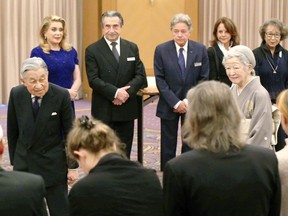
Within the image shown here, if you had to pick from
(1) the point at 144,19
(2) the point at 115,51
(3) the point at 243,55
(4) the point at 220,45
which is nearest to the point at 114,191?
(3) the point at 243,55

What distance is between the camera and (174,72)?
6070mm

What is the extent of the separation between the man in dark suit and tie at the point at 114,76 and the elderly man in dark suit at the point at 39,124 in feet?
5.19

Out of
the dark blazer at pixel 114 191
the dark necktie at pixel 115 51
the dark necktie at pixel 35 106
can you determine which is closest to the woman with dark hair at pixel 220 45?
the dark necktie at pixel 115 51

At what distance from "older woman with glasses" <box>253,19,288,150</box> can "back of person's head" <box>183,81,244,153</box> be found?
12.5 feet

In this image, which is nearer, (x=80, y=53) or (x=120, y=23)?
(x=120, y=23)

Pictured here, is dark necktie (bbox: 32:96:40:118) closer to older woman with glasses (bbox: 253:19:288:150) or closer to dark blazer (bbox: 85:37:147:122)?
dark blazer (bbox: 85:37:147:122)

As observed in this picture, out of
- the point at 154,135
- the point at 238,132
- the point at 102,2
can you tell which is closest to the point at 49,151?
the point at 238,132

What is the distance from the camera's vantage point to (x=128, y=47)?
604 cm

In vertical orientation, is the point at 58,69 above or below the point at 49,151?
above

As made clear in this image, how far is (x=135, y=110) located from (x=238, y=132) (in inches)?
138

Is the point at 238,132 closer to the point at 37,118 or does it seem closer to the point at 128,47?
the point at 37,118

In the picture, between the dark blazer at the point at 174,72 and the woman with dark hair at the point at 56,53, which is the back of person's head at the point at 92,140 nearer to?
the woman with dark hair at the point at 56,53

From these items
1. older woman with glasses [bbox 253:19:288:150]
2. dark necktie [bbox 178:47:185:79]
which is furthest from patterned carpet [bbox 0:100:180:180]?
older woman with glasses [bbox 253:19:288:150]

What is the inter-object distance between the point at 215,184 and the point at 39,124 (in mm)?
1992
